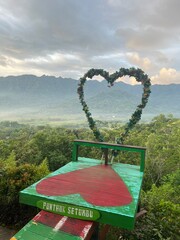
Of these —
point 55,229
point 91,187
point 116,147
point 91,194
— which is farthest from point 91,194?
point 116,147

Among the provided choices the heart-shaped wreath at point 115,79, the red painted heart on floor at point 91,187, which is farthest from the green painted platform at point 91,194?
the heart-shaped wreath at point 115,79

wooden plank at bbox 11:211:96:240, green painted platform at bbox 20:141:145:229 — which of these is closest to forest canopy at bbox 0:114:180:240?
green painted platform at bbox 20:141:145:229

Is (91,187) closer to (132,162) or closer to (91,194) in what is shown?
(91,194)

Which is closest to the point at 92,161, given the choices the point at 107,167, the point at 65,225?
the point at 107,167

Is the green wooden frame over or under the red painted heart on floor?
over

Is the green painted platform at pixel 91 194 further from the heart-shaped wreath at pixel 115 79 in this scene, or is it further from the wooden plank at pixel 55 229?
the heart-shaped wreath at pixel 115 79

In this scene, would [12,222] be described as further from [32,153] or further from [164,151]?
[32,153]

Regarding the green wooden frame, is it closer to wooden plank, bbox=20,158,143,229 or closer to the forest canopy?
wooden plank, bbox=20,158,143,229

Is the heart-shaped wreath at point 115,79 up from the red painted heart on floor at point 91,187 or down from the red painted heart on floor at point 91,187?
up
